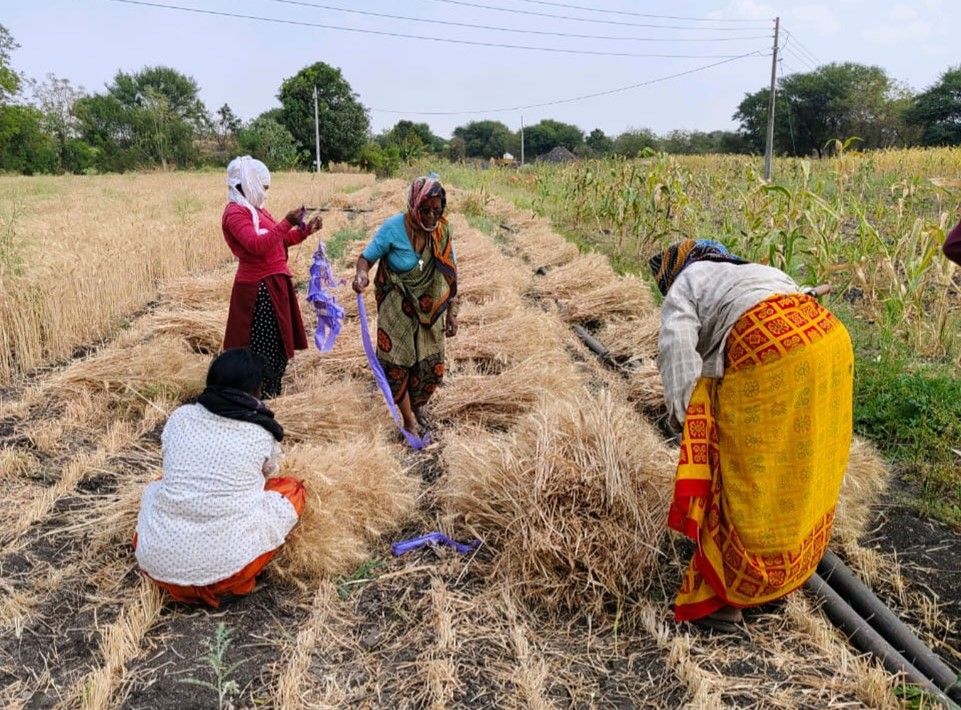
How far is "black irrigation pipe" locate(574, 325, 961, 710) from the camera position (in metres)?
1.91

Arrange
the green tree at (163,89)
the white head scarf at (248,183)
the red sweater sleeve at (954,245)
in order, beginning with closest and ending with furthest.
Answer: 1. the red sweater sleeve at (954,245)
2. the white head scarf at (248,183)
3. the green tree at (163,89)

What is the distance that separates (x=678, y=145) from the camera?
3959 cm

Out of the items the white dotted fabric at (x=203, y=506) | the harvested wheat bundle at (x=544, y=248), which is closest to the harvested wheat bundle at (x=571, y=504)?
the white dotted fabric at (x=203, y=506)

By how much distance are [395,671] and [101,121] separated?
4171 centimetres

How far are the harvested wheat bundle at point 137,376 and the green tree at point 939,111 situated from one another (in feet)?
112

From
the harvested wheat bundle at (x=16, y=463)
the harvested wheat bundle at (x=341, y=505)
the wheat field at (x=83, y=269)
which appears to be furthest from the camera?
the wheat field at (x=83, y=269)

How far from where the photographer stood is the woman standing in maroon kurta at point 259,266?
126 inches

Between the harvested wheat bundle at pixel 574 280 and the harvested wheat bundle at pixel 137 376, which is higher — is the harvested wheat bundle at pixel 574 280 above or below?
above

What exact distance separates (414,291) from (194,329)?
7.34 ft

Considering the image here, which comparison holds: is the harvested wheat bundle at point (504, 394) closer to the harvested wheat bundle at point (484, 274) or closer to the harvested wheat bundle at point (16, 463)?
Result: the harvested wheat bundle at point (484, 274)

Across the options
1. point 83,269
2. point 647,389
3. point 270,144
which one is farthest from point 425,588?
point 270,144

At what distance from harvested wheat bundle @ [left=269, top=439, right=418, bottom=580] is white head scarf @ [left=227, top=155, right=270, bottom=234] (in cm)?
124

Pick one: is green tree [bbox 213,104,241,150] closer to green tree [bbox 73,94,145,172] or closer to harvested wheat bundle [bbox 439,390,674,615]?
green tree [bbox 73,94,145,172]

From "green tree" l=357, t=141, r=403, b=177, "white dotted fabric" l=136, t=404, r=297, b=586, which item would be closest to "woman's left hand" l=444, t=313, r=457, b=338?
"white dotted fabric" l=136, t=404, r=297, b=586
